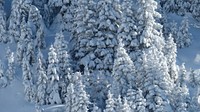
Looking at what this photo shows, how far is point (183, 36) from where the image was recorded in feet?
243

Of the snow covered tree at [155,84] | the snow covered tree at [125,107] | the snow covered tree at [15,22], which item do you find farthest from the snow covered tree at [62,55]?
the snow covered tree at [125,107]

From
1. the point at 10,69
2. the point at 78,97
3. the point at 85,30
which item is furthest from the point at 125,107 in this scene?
the point at 10,69

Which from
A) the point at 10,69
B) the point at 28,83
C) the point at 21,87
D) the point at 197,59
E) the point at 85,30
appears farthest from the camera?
the point at 197,59

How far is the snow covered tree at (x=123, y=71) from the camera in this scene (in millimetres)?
55094

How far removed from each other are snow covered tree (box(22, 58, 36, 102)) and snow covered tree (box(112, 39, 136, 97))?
1204 cm

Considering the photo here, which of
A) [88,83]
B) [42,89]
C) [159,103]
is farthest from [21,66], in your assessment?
[159,103]

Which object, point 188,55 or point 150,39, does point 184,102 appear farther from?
point 188,55

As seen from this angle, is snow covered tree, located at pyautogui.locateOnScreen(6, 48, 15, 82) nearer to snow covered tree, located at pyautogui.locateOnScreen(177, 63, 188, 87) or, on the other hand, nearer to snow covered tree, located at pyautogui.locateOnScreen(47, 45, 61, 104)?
snow covered tree, located at pyautogui.locateOnScreen(47, 45, 61, 104)

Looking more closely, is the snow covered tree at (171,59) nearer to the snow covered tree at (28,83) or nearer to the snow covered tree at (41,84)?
the snow covered tree at (41,84)

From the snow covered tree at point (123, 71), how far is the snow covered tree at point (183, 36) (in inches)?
777

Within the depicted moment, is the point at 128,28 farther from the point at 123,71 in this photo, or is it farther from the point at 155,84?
the point at 155,84

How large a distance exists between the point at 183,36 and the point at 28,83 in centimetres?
2450

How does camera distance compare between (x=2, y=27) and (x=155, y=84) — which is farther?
(x=2, y=27)

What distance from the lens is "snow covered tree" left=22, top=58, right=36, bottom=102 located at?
62.4m
